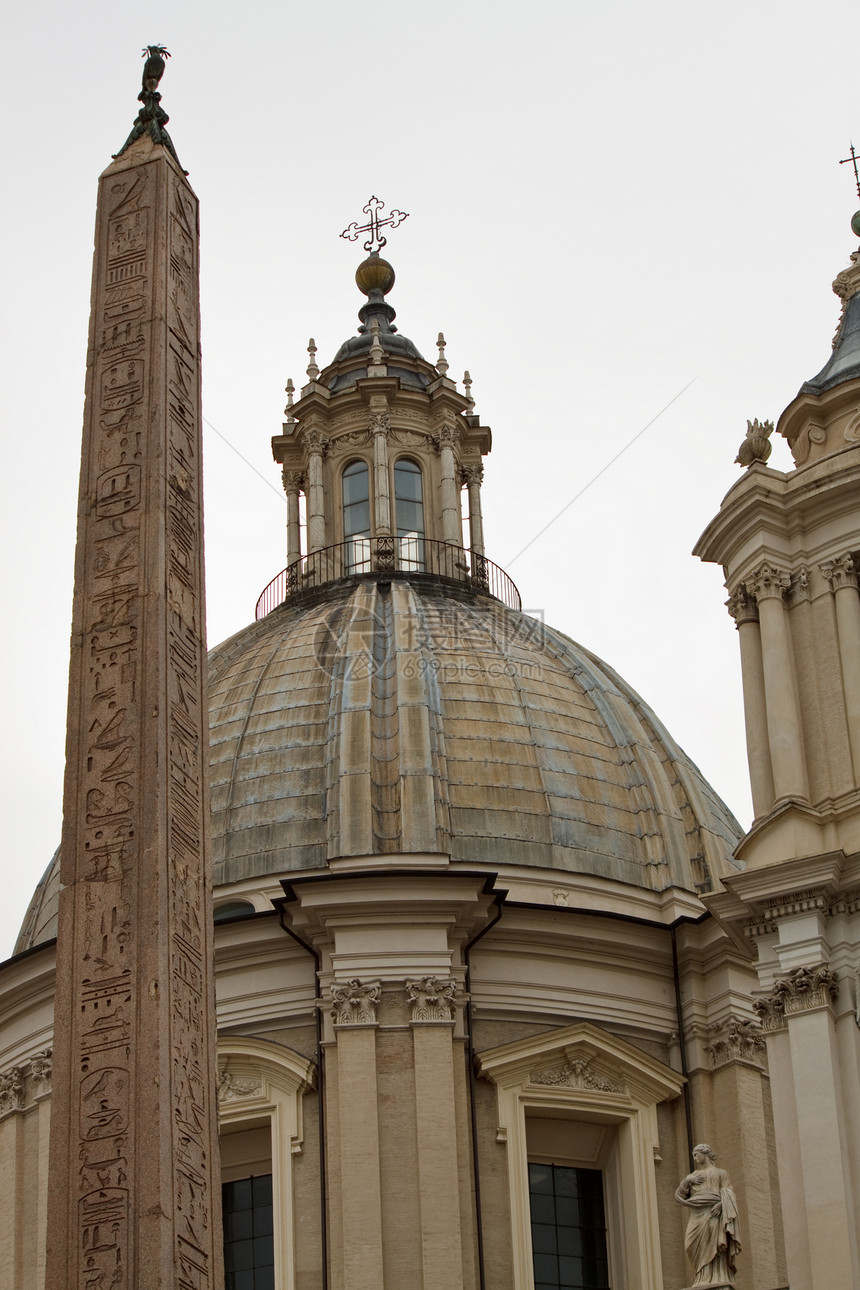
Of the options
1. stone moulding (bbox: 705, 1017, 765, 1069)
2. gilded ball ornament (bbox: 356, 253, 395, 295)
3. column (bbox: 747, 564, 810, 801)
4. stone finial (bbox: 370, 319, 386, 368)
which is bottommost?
stone moulding (bbox: 705, 1017, 765, 1069)

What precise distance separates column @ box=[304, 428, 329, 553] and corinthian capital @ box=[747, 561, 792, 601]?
49.4 ft

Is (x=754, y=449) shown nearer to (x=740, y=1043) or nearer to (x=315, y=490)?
(x=740, y=1043)

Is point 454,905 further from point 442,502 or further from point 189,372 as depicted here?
point 189,372

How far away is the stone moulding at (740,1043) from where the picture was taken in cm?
3164

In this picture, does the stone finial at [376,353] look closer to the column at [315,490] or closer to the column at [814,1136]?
the column at [315,490]

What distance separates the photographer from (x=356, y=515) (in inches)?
1650

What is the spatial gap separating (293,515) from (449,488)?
3.15 metres

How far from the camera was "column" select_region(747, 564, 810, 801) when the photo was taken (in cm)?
2594

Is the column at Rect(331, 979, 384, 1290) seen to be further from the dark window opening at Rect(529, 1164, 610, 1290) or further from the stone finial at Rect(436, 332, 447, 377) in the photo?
the stone finial at Rect(436, 332, 447, 377)

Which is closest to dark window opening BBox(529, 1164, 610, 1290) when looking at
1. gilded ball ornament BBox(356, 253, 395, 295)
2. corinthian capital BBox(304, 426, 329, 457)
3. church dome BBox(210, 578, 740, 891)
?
church dome BBox(210, 578, 740, 891)

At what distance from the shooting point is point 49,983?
31.9 metres

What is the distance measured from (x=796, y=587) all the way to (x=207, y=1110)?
15586 mm

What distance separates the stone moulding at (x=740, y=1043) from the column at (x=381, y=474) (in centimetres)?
1241

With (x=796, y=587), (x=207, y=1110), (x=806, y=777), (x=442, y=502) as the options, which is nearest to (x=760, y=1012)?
(x=806, y=777)
